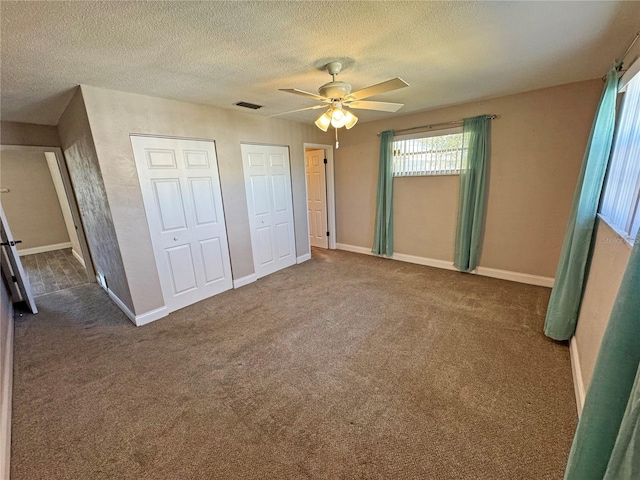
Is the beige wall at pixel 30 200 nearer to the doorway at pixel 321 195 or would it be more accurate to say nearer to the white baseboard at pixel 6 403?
the white baseboard at pixel 6 403

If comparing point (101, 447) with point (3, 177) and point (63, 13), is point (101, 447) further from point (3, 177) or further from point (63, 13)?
point (3, 177)

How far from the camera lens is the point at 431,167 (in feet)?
12.8

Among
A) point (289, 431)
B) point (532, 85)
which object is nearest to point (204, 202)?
point (289, 431)

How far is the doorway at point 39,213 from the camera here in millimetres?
5172

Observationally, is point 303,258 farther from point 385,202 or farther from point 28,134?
point 28,134

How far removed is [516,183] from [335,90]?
271 centimetres

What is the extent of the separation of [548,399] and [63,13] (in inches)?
141

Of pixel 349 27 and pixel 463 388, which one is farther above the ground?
pixel 349 27

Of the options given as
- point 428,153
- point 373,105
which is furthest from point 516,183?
point 373,105

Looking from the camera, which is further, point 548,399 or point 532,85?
point 532,85

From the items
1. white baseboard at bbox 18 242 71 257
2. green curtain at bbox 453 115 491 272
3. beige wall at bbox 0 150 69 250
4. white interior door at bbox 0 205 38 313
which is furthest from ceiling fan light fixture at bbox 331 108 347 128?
white baseboard at bbox 18 242 71 257

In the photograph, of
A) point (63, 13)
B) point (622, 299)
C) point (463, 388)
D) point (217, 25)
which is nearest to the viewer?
point (622, 299)

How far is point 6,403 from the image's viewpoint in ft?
5.69

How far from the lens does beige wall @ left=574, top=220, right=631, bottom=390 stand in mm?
1441
